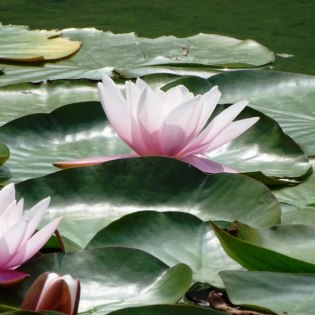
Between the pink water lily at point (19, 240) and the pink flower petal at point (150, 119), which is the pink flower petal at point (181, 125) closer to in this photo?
the pink flower petal at point (150, 119)

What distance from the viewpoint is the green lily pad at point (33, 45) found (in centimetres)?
227

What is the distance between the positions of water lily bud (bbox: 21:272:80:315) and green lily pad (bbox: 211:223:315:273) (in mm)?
200

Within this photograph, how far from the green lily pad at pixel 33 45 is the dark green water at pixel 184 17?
325mm

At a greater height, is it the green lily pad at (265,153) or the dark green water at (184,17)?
the green lily pad at (265,153)

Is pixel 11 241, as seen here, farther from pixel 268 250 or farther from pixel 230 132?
pixel 230 132

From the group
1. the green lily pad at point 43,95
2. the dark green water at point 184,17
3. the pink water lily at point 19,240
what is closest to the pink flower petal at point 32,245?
the pink water lily at point 19,240

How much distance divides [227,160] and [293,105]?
0.32 metres

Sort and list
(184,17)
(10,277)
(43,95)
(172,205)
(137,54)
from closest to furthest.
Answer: (10,277)
(172,205)
(43,95)
(137,54)
(184,17)

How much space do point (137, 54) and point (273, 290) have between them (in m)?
1.34

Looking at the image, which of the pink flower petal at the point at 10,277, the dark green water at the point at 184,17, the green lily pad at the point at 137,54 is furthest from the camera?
the dark green water at the point at 184,17

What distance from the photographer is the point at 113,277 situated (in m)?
1.14

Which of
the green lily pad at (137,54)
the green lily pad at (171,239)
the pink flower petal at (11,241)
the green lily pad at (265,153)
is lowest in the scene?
the green lily pad at (137,54)

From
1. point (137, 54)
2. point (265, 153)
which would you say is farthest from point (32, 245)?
point (137, 54)

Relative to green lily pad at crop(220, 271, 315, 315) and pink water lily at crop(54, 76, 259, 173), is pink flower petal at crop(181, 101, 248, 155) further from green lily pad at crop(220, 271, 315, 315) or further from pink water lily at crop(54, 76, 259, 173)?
green lily pad at crop(220, 271, 315, 315)
